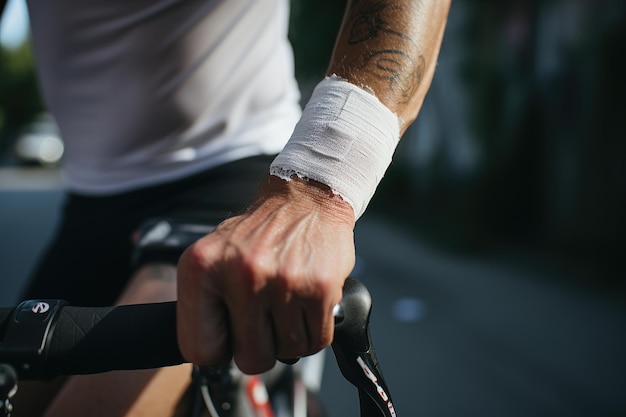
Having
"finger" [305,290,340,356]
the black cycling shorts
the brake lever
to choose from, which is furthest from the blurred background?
"finger" [305,290,340,356]

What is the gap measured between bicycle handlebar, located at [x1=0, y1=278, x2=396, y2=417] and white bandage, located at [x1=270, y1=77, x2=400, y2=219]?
0.18 meters

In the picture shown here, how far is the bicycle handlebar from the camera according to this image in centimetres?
91

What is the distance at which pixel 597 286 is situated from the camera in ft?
19.9

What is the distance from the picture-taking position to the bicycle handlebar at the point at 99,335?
2.98ft

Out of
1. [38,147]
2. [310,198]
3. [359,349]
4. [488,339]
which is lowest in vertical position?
[38,147]

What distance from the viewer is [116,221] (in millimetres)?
1779

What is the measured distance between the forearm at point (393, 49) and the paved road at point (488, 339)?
328 centimetres

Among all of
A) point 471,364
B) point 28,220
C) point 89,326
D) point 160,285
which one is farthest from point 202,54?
point 28,220

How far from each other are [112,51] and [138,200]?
1.45 ft

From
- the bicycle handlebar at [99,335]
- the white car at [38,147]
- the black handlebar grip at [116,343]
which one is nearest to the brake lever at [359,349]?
the bicycle handlebar at [99,335]

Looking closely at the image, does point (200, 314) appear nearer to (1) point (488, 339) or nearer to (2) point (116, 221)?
(2) point (116, 221)

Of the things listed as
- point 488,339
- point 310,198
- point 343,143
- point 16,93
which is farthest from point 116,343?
point 16,93

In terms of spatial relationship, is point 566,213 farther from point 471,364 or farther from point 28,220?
point 28,220

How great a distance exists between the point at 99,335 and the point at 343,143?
514 millimetres
